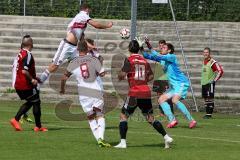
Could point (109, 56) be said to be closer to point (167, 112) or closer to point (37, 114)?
point (167, 112)

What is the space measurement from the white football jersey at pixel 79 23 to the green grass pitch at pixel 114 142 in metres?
2.43

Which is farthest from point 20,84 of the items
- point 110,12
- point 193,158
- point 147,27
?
point 110,12

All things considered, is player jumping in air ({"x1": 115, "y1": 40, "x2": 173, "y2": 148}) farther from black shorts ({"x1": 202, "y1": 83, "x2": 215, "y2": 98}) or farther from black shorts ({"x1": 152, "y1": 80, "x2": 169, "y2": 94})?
black shorts ({"x1": 202, "y1": 83, "x2": 215, "y2": 98})

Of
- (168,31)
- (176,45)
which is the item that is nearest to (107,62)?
(176,45)

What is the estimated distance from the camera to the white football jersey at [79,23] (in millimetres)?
19391

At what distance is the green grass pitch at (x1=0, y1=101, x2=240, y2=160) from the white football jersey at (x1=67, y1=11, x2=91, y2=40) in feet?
7.97

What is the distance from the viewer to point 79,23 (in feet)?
63.9

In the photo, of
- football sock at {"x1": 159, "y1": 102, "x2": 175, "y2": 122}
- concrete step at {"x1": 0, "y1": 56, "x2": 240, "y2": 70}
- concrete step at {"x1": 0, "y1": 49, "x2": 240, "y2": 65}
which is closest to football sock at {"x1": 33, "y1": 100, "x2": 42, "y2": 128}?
football sock at {"x1": 159, "y1": 102, "x2": 175, "y2": 122}

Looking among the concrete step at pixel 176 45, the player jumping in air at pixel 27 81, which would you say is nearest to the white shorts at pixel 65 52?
the player jumping in air at pixel 27 81

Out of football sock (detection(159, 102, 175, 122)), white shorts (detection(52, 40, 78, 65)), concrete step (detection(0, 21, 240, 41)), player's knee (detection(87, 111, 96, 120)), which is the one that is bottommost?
football sock (detection(159, 102, 175, 122))

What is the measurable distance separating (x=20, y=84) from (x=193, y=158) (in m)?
5.88

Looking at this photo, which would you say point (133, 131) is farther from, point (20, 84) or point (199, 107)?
point (199, 107)

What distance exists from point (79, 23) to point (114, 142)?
15.3 feet

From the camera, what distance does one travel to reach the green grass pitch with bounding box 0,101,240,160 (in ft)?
44.7
